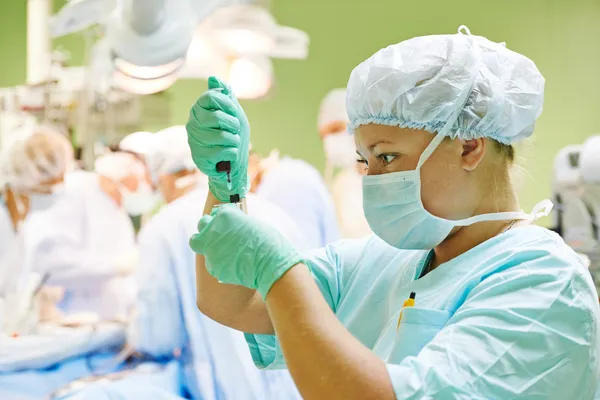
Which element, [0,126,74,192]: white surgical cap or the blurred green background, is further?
the blurred green background

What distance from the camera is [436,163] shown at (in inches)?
41.5

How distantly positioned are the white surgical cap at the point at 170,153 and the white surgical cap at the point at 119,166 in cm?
22

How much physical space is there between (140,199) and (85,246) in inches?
19.8

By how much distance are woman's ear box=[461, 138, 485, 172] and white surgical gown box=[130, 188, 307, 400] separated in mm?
807

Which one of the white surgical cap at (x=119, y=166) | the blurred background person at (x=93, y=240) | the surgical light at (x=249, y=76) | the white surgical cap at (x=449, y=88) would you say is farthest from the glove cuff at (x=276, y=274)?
the blurred background person at (x=93, y=240)

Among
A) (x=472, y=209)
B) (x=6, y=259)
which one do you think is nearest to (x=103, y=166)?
(x=6, y=259)

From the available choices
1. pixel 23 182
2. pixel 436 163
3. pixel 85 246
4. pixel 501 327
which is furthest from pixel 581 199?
pixel 85 246

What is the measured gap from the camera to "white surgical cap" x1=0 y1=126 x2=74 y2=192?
2.48 metres

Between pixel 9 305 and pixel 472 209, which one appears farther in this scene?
pixel 9 305

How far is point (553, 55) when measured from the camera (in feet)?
13.4

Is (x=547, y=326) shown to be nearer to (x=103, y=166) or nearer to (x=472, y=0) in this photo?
(x=103, y=166)

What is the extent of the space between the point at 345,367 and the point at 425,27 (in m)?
A: 2.88

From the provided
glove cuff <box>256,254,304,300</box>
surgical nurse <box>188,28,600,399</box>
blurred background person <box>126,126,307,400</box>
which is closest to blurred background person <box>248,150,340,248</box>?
blurred background person <box>126,126,307,400</box>

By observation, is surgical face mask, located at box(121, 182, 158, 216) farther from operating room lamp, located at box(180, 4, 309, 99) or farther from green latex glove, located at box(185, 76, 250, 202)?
green latex glove, located at box(185, 76, 250, 202)
